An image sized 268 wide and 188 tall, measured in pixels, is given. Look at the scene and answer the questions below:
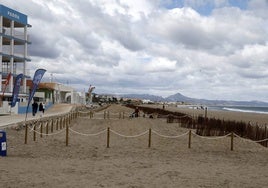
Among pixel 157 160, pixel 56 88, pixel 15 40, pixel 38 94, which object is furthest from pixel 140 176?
pixel 56 88

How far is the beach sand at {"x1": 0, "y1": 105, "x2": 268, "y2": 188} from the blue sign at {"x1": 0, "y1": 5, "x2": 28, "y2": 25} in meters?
36.7

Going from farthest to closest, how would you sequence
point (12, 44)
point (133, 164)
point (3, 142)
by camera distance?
point (12, 44), point (3, 142), point (133, 164)

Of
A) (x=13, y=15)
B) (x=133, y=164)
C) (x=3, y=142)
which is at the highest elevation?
(x=13, y=15)

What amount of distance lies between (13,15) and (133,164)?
45.9 m

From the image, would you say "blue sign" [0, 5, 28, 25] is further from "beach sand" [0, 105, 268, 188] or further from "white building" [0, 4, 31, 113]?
"beach sand" [0, 105, 268, 188]

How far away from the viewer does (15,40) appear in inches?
2130

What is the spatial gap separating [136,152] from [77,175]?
4974 mm

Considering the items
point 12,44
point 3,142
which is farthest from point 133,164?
point 12,44

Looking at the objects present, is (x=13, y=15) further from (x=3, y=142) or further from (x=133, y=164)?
(x=133, y=164)

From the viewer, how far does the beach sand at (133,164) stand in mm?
8758

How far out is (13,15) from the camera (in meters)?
52.4

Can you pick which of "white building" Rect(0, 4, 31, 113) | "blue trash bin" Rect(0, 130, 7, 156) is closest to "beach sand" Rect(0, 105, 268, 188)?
"blue trash bin" Rect(0, 130, 7, 156)

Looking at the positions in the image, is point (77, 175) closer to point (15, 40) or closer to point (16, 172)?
point (16, 172)

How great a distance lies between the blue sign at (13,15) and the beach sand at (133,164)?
36.7m
